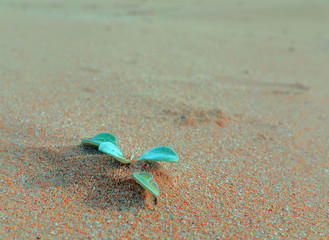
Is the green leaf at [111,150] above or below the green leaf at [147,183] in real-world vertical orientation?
above

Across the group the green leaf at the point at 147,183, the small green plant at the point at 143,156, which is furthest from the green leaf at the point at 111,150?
the green leaf at the point at 147,183

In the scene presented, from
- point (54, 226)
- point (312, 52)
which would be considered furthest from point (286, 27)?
point (54, 226)

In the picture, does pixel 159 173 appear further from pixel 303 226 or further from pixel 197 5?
pixel 197 5

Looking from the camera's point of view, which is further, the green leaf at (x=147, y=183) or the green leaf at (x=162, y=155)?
the green leaf at (x=162, y=155)

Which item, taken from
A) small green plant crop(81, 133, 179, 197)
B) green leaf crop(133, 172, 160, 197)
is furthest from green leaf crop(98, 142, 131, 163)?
green leaf crop(133, 172, 160, 197)

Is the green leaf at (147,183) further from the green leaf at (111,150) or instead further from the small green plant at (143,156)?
the green leaf at (111,150)

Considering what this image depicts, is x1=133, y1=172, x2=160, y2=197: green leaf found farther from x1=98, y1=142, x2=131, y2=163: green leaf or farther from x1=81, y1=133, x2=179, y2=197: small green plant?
x1=98, y1=142, x2=131, y2=163: green leaf
